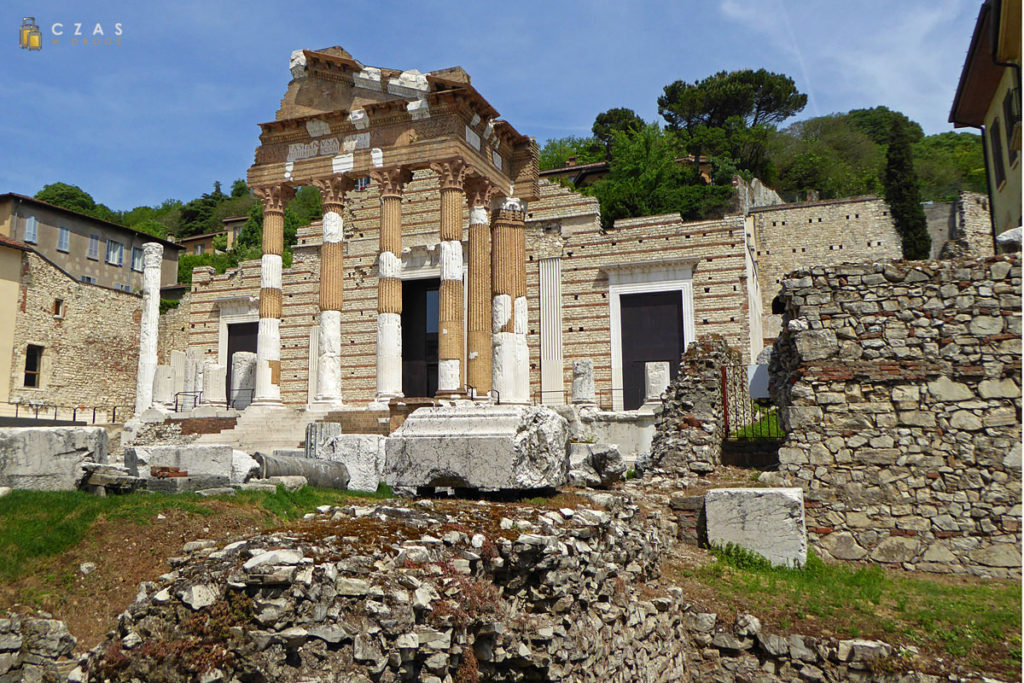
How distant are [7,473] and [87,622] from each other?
300 cm

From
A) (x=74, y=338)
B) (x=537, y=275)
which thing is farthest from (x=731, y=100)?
(x=74, y=338)

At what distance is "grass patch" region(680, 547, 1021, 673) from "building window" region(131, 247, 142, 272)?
38796 millimetres

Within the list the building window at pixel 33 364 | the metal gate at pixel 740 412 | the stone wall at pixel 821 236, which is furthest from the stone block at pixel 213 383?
the stone wall at pixel 821 236

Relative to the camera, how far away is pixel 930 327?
848 cm

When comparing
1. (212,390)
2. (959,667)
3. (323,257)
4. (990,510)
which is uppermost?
(323,257)

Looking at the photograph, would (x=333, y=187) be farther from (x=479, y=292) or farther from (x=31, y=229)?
(x=31, y=229)

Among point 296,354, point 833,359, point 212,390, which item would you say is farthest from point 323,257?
point 833,359

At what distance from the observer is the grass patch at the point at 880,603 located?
20.6 feet

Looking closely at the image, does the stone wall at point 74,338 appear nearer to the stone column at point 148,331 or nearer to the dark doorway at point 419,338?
the stone column at point 148,331

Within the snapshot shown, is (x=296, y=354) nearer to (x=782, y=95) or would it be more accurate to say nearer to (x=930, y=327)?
(x=930, y=327)

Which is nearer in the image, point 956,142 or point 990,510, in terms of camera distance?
point 990,510

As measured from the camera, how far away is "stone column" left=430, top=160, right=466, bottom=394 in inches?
810

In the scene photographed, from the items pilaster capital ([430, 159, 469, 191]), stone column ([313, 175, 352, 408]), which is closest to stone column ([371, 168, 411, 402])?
pilaster capital ([430, 159, 469, 191])

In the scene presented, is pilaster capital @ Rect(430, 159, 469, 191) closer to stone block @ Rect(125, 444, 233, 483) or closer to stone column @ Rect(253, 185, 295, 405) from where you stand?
stone column @ Rect(253, 185, 295, 405)
